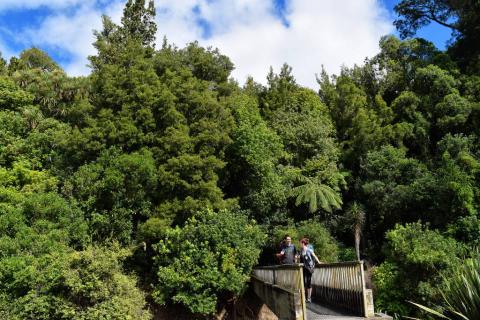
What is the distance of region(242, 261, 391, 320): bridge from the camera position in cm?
978

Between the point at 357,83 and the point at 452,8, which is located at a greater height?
the point at 452,8

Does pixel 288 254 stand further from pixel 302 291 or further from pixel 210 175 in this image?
pixel 210 175

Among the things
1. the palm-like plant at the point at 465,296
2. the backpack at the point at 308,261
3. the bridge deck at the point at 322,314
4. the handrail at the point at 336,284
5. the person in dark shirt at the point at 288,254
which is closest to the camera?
the palm-like plant at the point at 465,296

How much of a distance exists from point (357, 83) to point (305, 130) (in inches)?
328

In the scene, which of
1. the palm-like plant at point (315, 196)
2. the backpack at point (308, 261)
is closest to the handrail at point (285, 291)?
the backpack at point (308, 261)

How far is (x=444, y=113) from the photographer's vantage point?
2583cm

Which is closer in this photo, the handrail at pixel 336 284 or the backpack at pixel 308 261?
the handrail at pixel 336 284

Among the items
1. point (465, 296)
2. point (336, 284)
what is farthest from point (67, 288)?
point (465, 296)

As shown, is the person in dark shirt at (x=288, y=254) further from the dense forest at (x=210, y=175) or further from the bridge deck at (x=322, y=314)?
the dense forest at (x=210, y=175)

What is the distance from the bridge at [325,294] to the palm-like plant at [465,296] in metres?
2.26

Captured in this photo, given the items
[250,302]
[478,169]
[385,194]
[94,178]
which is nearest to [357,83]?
[385,194]

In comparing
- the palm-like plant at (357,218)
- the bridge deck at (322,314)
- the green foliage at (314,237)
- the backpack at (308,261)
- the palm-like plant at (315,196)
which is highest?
the palm-like plant at (315,196)

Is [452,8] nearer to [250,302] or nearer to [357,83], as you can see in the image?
[357,83]

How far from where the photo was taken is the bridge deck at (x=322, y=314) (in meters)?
9.87
